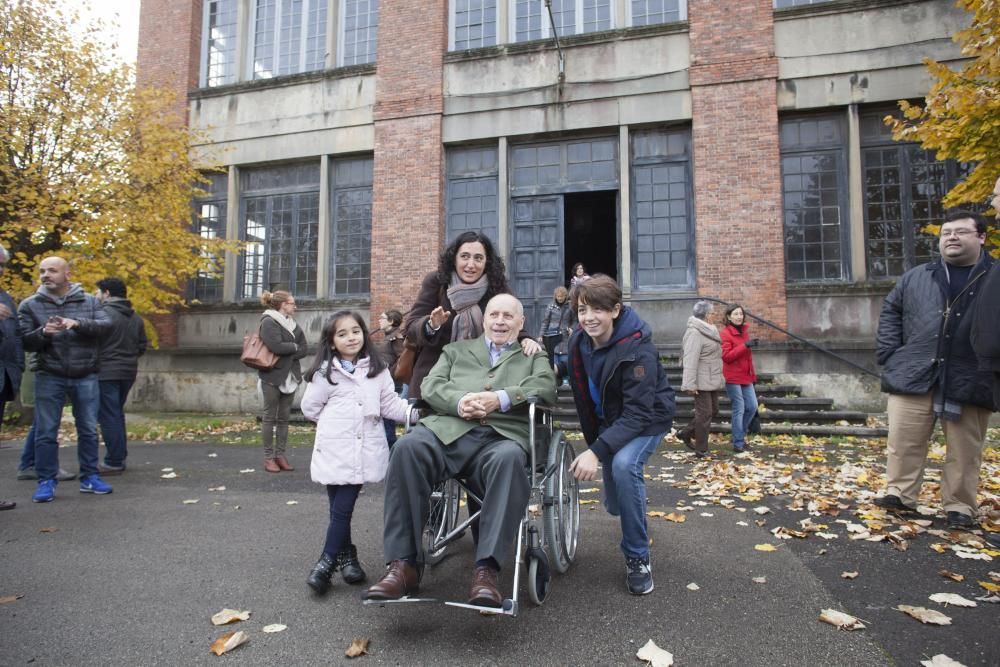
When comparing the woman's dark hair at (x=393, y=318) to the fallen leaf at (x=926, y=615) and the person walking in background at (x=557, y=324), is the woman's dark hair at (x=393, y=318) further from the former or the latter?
the fallen leaf at (x=926, y=615)

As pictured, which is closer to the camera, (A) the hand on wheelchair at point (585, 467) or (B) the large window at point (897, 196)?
(A) the hand on wheelchair at point (585, 467)

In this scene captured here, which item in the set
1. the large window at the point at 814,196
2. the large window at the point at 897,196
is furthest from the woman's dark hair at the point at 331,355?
the large window at the point at 897,196

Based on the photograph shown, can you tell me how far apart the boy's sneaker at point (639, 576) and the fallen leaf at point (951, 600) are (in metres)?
1.41

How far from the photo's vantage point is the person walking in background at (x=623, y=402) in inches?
130

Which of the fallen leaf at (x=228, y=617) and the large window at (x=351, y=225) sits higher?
the large window at (x=351, y=225)

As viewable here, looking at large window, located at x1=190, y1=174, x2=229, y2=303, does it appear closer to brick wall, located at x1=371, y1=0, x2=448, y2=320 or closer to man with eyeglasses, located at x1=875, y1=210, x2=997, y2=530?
brick wall, located at x1=371, y1=0, x2=448, y2=320

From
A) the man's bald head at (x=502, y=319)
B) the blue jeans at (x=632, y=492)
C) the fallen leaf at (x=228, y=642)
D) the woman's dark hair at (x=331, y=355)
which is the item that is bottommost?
the fallen leaf at (x=228, y=642)

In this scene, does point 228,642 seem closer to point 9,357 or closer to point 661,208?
point 9,357

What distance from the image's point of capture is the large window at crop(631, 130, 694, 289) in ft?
39.8

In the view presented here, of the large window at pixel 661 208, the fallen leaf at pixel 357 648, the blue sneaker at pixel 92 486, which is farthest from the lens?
the large window at pixel 661 208

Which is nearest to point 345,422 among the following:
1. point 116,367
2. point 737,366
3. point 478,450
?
point 478,450

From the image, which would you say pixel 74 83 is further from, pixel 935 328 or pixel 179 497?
pixel 935 328

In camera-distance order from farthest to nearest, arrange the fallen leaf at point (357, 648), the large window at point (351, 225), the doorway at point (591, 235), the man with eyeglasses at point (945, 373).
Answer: the doorway at point (591, 235), the large window at point (351, 225), the man with eyeglasses at point (945, 373), the fallen leaf at point (357, 648)

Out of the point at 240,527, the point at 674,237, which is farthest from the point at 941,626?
the point at 674,237
